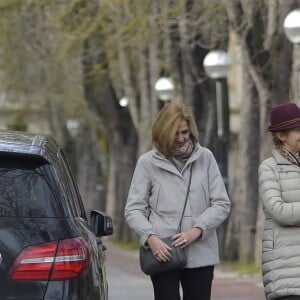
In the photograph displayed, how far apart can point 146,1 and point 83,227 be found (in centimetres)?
1304

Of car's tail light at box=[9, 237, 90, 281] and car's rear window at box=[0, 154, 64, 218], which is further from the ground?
car's rear window at box=[0, 154, 64, 218]

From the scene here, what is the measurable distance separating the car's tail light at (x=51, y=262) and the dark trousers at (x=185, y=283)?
117 centimetres

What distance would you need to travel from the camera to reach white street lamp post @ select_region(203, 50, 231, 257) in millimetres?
18656

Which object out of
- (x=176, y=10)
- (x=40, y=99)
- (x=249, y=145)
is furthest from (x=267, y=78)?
(x=40, y=99)

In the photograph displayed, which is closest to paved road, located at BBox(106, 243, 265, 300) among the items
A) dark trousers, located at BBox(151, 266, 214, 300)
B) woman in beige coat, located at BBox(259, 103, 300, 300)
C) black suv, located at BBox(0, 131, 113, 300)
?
dark trousers, located at BBox(151, 266, 214, 300)

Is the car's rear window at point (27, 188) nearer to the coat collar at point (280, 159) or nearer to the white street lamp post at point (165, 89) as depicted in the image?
the coat collar at point (280, 159)

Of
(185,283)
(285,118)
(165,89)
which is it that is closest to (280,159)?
(285,118)

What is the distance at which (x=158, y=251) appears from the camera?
23.0 ft

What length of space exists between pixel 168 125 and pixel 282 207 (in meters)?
0.95

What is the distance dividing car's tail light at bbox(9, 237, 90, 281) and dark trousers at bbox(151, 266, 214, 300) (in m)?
1.17

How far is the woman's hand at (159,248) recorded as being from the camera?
699 centimetres

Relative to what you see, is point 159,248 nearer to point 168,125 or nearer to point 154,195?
point 154,195

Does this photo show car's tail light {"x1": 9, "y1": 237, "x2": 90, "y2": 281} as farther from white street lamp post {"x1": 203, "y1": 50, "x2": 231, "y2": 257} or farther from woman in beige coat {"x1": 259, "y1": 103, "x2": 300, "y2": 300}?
white street lamp post {"x1": 203, "y1": 50, "x2": 231, "y2": 257}

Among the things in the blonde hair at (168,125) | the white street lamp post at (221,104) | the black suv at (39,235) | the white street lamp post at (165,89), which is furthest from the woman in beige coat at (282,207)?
the white street lamp post at (165,89)
